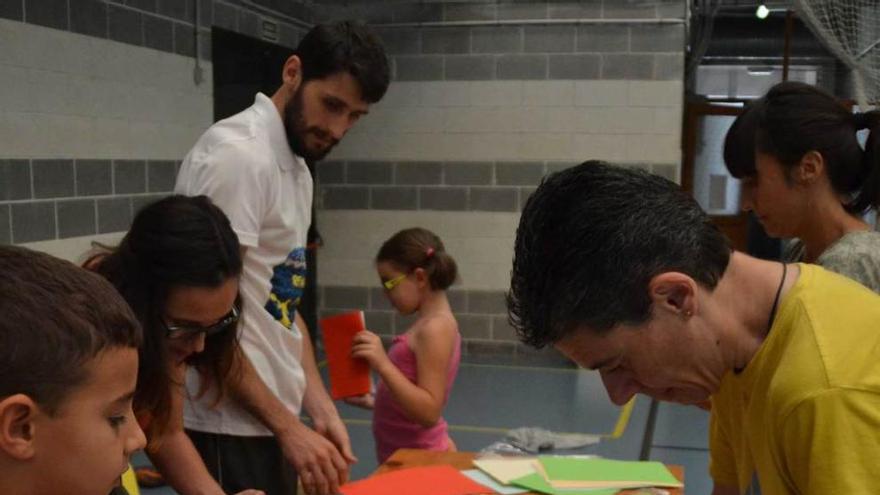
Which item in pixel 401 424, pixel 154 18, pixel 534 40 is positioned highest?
pixel 534 40

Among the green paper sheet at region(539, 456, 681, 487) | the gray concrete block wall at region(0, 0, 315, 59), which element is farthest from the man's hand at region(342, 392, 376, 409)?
the gray concrete block wall at region(0, 0, 315, 59)

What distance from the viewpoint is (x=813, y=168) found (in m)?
1.87

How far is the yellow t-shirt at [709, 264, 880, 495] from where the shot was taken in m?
0.86

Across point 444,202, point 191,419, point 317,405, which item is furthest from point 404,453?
point 444,202

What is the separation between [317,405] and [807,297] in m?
1.40

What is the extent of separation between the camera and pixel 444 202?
6.30 m

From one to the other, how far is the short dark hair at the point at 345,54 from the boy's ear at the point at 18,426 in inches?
49.6

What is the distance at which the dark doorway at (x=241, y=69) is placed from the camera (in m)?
5.09

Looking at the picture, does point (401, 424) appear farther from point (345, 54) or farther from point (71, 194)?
point (71, 194)

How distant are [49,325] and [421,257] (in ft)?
5.89

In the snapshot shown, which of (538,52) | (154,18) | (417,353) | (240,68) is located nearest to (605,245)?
(417,353)

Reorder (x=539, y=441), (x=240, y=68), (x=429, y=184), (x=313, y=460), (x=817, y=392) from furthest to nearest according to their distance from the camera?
(x=429, y=184), (x=240, y=68), (x=539, y=441), (x=313, y=460), (x=817, y=392)

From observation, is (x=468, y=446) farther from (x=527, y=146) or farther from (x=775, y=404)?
(x=775, y=404)

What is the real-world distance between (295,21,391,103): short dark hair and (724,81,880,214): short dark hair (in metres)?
0.85
